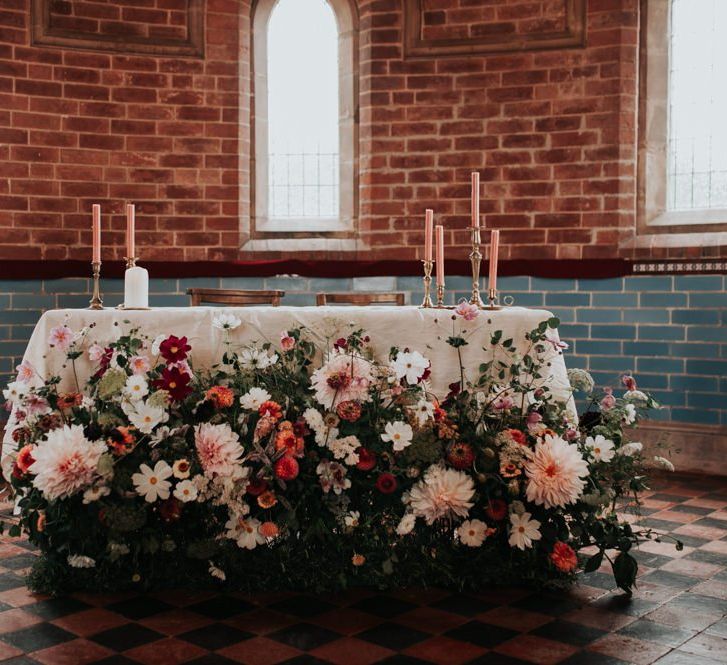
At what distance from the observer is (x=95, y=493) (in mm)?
3137

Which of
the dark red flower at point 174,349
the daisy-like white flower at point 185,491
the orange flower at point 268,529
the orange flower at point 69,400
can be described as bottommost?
the orange flower at point 268,529

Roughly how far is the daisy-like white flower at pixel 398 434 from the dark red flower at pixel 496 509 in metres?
0.38

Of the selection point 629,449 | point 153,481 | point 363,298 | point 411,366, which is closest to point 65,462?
point 153,481

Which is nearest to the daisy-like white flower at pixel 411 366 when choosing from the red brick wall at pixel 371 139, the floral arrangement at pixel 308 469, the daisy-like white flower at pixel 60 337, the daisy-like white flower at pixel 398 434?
the floral arrangement at pixel 308 469

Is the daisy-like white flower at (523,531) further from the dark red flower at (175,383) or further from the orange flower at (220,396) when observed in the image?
the dark red flower at (175,383)

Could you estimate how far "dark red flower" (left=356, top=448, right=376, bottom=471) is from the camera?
10.6 ft

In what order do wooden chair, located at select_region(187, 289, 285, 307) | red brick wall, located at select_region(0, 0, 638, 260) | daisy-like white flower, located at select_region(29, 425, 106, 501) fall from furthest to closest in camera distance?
red brick wall, located at select_region(0, 0, 638, 260), wooden chair, located at select_region(187, 289, 285, 307), daisy-like white flower, located at select_region(29, 425, 106, 501)

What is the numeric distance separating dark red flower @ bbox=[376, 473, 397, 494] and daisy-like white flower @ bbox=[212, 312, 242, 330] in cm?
80

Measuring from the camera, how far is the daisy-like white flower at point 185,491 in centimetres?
316

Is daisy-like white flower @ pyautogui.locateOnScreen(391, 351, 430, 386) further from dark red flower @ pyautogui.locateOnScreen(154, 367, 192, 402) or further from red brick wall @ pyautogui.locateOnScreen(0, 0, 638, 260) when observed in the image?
red brick wall @ pyautogui.locateOnScreen(0, 0, 638, 260)

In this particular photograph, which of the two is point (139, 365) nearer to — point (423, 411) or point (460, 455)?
point (423, 411)

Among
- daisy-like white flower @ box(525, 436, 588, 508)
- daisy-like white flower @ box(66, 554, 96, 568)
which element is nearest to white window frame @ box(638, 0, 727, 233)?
daisy-like white flower @ box(525, 436, 588, 508)

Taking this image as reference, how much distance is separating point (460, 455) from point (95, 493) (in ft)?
4.13

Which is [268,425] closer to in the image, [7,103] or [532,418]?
[532,418]
